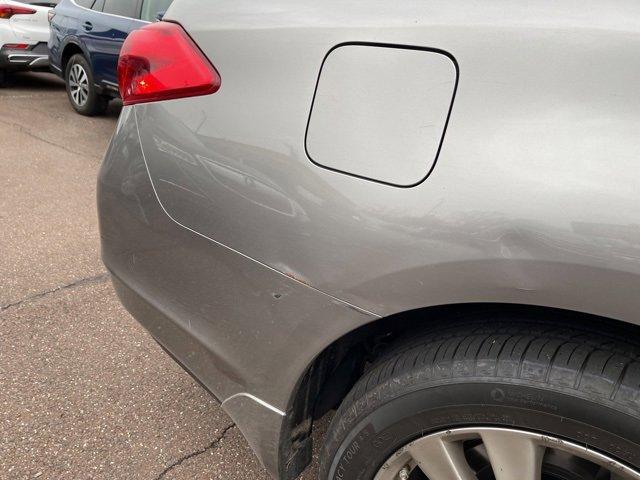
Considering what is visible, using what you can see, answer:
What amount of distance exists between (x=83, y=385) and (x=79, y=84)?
507 centimetres

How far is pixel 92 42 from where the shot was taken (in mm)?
5898

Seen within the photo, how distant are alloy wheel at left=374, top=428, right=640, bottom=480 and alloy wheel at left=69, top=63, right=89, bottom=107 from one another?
6068 millimetres

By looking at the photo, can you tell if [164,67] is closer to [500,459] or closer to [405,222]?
[405,222]

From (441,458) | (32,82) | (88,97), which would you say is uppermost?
(441,458)

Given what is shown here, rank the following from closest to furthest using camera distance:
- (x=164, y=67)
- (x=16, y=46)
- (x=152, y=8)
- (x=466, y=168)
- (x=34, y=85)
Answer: (x=466, y=168)
(x=164, y=67)
(x=152, y=8)
(x=16, y=46)
(x=34, y=85)

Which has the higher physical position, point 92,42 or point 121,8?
point 121,8

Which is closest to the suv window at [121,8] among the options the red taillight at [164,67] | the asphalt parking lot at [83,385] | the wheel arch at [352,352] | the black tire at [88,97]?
the black tire at [88,97]

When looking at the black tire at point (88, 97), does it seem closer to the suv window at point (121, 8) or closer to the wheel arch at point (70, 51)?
the wheel arch at point (70, 51)

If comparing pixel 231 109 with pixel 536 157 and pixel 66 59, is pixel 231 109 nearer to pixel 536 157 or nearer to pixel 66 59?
pixel 536 157

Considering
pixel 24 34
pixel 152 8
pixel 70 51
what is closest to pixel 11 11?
pixel 24 34

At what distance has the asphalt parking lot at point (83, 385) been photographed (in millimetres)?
1881

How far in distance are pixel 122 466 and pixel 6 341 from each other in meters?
0.93

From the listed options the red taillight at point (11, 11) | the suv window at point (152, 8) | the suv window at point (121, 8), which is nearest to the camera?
the suv window at point (152, 8)

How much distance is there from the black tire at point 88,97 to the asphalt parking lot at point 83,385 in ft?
9.43
